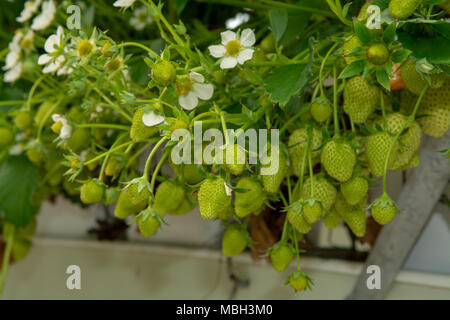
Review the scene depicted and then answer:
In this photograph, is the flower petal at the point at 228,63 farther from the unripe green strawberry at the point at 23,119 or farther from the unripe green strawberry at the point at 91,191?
the unripe green strawberry at the point at 23,119

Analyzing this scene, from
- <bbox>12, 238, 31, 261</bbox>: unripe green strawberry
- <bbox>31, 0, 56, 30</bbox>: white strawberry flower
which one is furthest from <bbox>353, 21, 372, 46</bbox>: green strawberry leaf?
<bbox>12, 238, 31, 261</bbox>: unripe green strawberry

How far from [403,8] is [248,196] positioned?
7.0 inches

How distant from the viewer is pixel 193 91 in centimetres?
37

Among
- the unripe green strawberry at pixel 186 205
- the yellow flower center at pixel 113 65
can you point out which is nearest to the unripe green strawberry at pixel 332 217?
the unripe green strawberry at pixel 186 205

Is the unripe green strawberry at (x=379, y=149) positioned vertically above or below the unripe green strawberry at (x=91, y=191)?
above

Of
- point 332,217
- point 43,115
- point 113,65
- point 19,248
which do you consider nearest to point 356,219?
point 332,217

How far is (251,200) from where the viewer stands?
370 millimetres

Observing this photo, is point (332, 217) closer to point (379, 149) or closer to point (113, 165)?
point (379, 149)

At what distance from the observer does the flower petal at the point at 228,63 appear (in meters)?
0.36

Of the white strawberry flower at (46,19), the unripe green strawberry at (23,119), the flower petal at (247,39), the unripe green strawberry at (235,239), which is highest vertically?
the white strawberry flower at (46,19)

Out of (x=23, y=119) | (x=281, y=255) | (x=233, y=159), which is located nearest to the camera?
(x=233, y=159)

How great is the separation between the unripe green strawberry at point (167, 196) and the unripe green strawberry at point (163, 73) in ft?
0.35

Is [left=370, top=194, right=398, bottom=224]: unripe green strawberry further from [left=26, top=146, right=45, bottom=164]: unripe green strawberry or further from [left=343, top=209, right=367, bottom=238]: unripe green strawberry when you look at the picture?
[left=26, top=146, right=45, bottom=164]: unripe green strawberry

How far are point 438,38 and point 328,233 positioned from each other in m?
0.30
